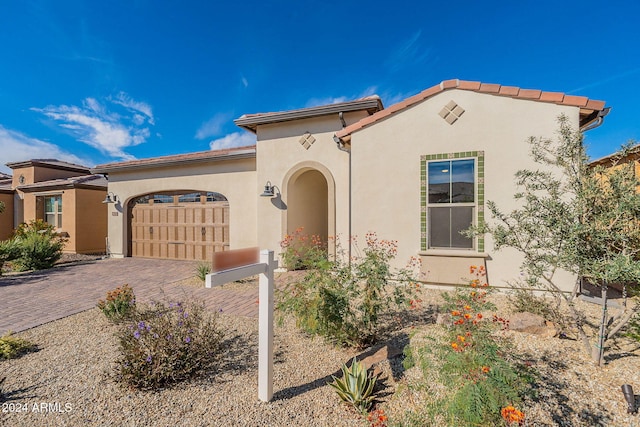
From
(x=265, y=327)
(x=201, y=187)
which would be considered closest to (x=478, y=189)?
(x=265, y=327)

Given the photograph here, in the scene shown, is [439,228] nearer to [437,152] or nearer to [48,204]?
[437,152]

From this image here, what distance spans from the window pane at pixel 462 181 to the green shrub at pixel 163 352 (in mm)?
6203

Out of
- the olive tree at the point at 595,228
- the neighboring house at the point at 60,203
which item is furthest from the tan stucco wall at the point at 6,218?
the olive tree at the point at 595,228

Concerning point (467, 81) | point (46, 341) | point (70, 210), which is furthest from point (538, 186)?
point (70, 210)

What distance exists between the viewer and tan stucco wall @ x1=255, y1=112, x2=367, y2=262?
8.42 meters

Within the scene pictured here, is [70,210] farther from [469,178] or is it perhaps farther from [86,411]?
[469,178]

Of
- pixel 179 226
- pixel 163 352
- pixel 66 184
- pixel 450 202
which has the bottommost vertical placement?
pixel 163 352

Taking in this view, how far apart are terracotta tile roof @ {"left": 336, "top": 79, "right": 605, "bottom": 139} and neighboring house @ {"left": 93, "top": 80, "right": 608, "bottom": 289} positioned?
23mm

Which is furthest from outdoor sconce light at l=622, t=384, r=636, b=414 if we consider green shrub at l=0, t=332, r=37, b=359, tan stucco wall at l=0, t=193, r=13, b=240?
tan stucco wall at l=0, t=193, r=13, b=240

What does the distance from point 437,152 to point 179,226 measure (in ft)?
35.3

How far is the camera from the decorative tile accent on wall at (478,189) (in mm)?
6477

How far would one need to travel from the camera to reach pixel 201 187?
11.3 metres

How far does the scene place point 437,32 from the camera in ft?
33.8

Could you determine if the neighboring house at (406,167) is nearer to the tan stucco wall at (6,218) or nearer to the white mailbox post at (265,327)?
the white mailbox post at (265,327)
